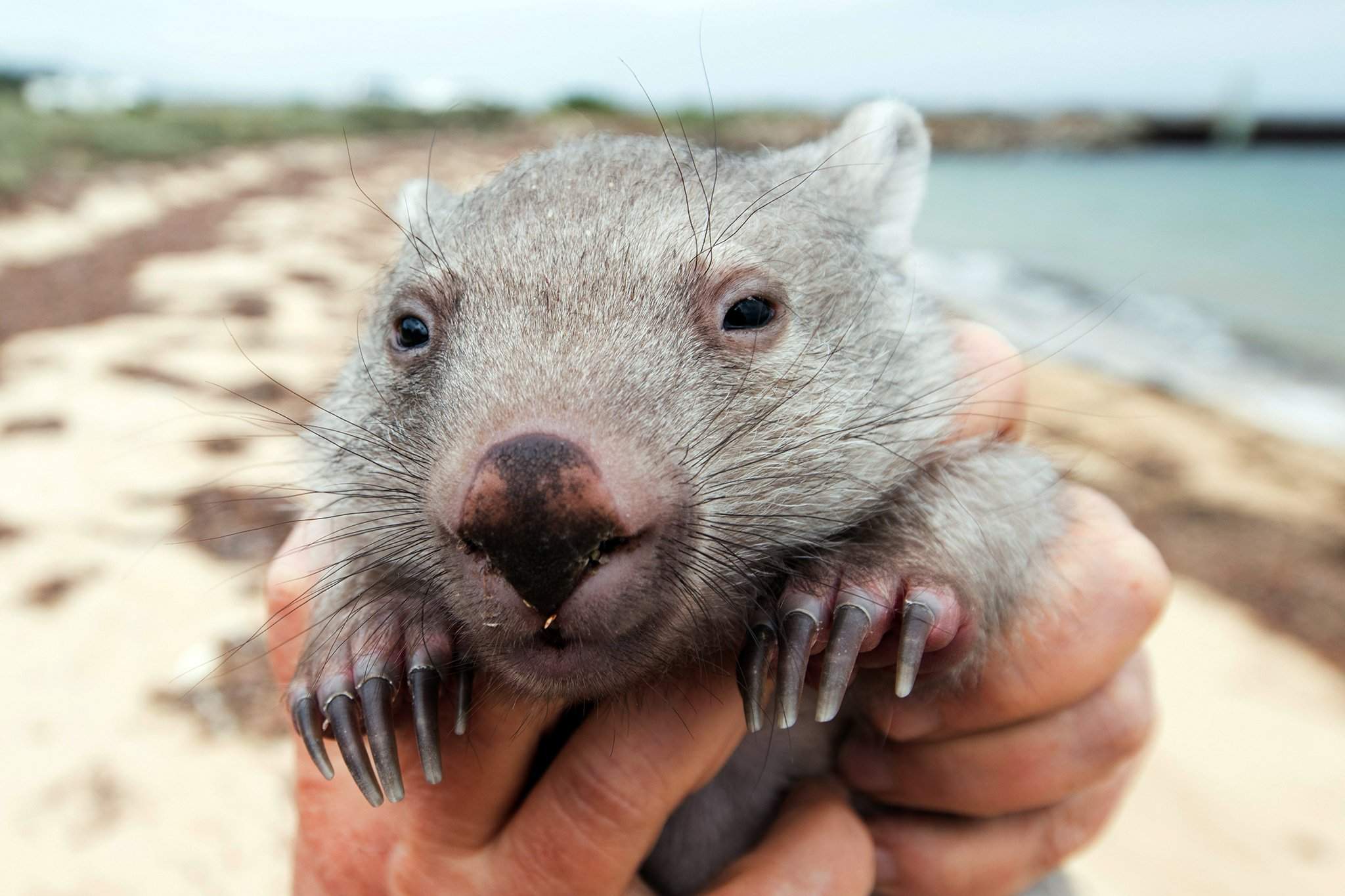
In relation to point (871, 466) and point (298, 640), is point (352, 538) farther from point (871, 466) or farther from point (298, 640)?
point (871, 466)

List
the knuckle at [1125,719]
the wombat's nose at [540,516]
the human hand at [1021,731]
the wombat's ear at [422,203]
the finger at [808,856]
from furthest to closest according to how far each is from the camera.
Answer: the wombat's ear at [422,203] < the knuckle at [1125,719] < the human hand at [1021,731] < the finger at [808,856] < the wombat's nose at [540,516]

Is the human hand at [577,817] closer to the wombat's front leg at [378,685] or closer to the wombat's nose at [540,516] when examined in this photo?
the wombat's front leg at [378,685]

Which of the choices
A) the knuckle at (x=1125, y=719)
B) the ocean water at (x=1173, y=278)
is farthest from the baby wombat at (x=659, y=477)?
the ocean water at (x=1173, y=278)

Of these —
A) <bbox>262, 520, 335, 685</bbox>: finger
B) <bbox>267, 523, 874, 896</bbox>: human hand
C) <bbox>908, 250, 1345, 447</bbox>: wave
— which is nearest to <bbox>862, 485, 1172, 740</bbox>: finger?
<bbox>267, 523, 874, 896</bbox>: human hand

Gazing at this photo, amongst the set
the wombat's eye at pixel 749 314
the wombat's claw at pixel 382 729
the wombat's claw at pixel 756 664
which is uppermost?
the wombat's eye at pixel 749 314

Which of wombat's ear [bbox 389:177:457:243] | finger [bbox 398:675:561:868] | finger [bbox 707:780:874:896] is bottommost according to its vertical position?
finger [bbox 707:780:874:896]

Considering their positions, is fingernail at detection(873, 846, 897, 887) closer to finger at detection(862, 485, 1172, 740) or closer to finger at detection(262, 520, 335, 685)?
finger at detection(862, 485, 1172, 740)
